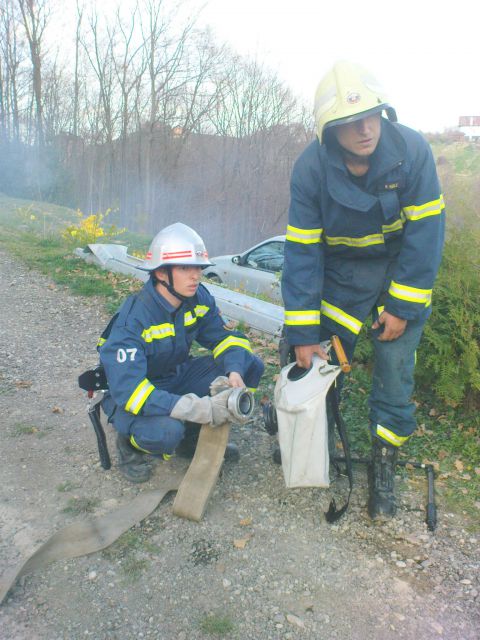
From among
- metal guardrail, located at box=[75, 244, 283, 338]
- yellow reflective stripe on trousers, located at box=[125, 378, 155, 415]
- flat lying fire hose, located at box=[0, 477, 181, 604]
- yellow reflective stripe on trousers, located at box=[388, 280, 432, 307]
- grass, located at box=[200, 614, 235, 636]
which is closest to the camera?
grass, located at box=[200, 614, 235, 636]

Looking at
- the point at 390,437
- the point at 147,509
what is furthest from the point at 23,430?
the point at 390,437

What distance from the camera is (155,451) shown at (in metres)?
3.21

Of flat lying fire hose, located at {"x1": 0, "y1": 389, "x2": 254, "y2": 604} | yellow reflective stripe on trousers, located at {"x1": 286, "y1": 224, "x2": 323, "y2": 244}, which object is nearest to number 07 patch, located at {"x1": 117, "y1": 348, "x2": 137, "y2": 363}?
flat lying fire hose, located at {"x1": 0, "y1": 389, "x2": 254, "y2": 604}

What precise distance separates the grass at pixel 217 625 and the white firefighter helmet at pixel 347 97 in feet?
7.12

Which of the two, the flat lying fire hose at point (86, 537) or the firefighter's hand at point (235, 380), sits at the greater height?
the firefighter's hand at point (235, 380)

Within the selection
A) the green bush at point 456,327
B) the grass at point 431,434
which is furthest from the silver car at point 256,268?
the green bush at point 456,327

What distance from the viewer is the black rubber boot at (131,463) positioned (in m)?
3.45

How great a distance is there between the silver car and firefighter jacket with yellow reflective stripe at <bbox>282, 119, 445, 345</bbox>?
6300mm

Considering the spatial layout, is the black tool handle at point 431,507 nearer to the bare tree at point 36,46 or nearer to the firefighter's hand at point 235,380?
the firefighter's hand at point 235,380

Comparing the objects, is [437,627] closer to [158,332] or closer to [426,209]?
[426,209]

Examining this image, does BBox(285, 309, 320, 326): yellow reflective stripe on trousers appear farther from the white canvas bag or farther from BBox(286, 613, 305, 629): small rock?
BBox(286, 613, 305, 629): small rock

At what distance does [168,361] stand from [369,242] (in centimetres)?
143

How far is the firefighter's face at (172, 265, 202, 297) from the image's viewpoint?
333cm

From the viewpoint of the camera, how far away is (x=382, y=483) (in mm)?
3131
